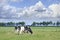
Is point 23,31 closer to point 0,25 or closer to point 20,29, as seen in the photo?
point 20,29

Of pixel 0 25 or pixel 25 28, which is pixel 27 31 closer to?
pixel 25 28

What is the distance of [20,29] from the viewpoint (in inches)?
1298

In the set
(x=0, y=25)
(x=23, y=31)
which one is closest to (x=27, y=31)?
(x=23, y=31)

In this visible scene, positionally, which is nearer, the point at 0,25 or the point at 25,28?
the point at 25,28

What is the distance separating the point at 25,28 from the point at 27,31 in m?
1.08

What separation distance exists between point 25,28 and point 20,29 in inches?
40.2

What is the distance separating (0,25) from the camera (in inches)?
2943

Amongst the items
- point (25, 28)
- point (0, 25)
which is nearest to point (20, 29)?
point (25, 28)

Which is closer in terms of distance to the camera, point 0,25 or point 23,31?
point 23,31

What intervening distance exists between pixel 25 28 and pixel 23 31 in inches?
51.7

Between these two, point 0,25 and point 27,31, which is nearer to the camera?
Answer: point 27,31

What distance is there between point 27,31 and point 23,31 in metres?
0.82

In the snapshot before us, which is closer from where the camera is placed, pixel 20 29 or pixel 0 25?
pixel 20 29

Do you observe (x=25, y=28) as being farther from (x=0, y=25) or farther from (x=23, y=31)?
(x=0, y=25)
